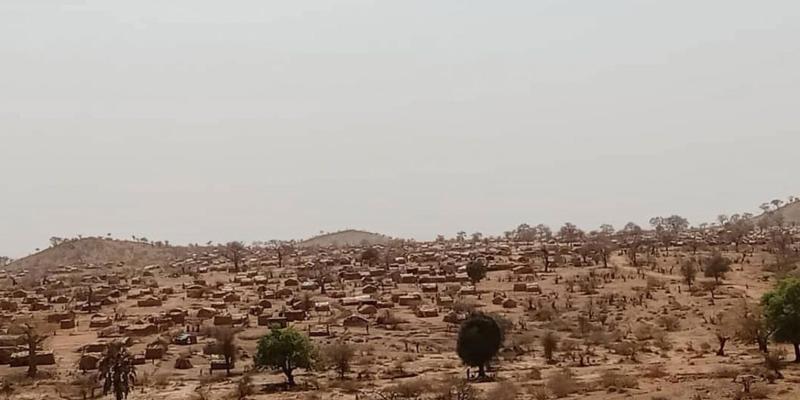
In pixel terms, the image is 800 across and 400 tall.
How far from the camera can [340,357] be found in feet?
140

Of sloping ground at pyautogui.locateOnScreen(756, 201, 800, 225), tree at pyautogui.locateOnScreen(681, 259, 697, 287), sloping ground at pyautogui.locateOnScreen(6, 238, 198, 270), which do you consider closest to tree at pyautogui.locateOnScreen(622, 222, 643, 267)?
tree at pyautogui.locateOnScreen(681, 259, 697, 287)

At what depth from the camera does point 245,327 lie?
180 feet

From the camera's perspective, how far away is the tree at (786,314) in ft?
128

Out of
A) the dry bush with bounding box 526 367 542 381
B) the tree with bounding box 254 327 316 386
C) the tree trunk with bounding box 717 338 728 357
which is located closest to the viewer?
the dry bush with bounding box 526 367 542 381

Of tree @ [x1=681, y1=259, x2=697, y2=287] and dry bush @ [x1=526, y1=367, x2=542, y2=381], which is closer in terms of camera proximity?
dry bush @ [x1=526, y1=367, x2=542, y2=381]

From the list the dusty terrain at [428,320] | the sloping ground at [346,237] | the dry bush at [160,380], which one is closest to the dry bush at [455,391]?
the dusty terrain at [428,320]

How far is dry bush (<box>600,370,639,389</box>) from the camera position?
3594 centimetres

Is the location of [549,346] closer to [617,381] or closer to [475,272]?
[617,381]

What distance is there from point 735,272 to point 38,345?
174 ft

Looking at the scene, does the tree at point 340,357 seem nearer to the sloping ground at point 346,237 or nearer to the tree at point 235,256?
the tree at point 235,256

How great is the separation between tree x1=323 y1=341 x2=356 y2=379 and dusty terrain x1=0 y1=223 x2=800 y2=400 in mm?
484

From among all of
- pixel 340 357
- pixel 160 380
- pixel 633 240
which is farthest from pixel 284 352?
pixel 633 240

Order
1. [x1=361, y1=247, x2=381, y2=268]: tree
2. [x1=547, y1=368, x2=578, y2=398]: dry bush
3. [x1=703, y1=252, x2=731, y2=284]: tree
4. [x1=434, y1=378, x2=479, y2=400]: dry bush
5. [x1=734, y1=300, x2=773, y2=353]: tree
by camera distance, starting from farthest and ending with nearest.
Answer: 1. [x1=361, y1=247, x2=381, y2=268]: tree
2. [x1=703, y1=252, x2=731, y2=284]: tree
3. [x1=734, y1=300, x2=773, y2=353]: tree
4. [x1=547, y1=368, x2=578, y2=398]: dry bush
5. [x1=434, y1=378, x2=479, y2=400]: dry bush

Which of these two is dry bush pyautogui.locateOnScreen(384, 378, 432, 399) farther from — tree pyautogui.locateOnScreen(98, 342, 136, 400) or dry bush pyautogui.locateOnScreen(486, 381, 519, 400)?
tree pyautogui.locateOnScreen(98, 342, 136, 400)
